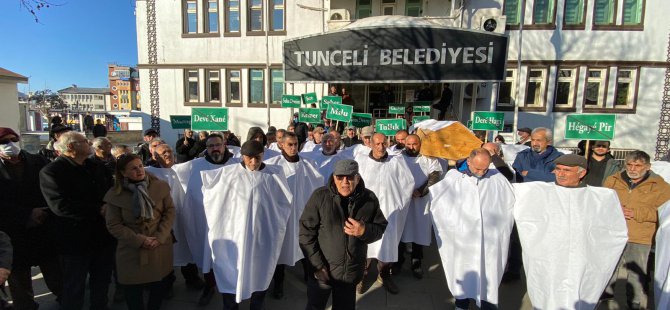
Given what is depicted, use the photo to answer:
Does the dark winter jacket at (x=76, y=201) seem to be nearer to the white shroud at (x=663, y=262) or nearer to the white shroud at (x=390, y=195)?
the white shroud at (x=390, y=195)

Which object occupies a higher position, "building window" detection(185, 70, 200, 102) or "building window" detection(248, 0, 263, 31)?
"building window" detection(248, 0, 263, 31)

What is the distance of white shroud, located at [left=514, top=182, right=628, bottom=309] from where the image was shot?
114 inches

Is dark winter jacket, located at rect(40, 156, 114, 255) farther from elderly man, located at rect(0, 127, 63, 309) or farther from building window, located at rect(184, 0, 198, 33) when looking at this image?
building window, located at rect(184, 0, 198, 33)

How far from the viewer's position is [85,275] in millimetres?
3174

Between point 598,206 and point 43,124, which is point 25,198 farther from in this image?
point 43,124

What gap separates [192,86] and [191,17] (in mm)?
3211

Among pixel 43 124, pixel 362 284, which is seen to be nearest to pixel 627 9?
pixel 362 284

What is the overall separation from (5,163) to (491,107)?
1412 cm

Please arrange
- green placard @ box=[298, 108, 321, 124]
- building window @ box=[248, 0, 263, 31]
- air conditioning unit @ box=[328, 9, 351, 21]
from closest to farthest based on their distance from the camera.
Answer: green placard @ box=[298, 108, 321, 124] → air conditioning unit @ box=[328, 9, 351, 21] → building window @ box=[248, 0, 263, 31]

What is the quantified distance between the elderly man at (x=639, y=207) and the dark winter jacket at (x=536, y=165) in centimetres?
59

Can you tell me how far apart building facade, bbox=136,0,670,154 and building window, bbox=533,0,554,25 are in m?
0.04

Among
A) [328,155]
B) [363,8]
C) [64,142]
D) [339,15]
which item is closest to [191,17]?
[339,15]

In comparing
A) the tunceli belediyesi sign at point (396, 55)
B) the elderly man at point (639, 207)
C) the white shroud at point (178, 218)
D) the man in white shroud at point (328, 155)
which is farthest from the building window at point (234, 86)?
the elderly man at point (639, 207)

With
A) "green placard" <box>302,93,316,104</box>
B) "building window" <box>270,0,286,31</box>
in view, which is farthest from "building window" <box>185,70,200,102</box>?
"green placard" <box>302,93,316,104</box>
